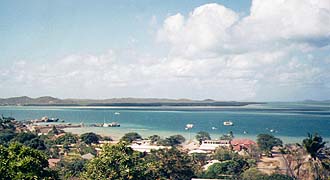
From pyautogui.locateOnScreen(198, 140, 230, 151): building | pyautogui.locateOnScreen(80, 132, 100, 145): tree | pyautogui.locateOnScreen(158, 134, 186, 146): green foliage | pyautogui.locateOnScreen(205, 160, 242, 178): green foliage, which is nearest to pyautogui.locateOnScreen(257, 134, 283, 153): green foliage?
pyautogui.locateOnScreen(198, 140, 230, 151): building

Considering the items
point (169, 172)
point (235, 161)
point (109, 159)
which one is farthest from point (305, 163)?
point (109, 159)

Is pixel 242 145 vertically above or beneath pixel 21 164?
beneath

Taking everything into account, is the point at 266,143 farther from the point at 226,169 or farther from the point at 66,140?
the point at 66,140

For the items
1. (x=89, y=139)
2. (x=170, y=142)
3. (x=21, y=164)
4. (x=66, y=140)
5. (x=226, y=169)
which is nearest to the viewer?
(x=21, y=164)

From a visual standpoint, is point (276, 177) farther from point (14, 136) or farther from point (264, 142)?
point (14, 136)

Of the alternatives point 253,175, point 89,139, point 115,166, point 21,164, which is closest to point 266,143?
point 253,175

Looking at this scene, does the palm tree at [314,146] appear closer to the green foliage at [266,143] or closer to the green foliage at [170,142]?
the green foliage at [266,143]
